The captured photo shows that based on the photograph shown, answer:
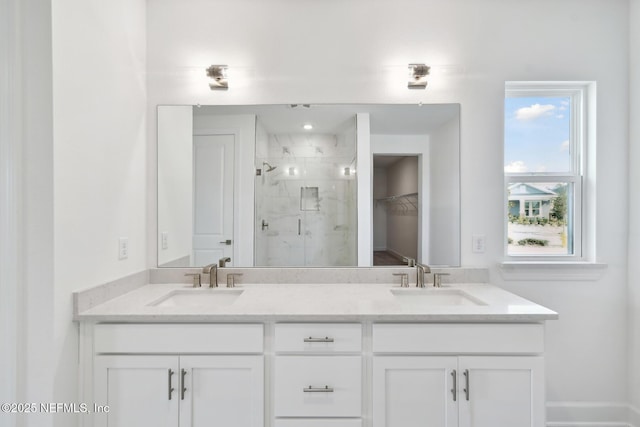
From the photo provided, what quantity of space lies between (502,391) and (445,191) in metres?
1.11

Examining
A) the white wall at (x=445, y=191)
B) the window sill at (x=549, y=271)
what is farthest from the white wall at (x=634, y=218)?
the white wall at (x=445, y=191)

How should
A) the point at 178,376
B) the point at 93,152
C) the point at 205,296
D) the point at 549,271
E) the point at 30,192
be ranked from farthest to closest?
the point at 549,271 → the point at 205,296 → the point at 93,152 → the point at 178,376 → the point at 30,192

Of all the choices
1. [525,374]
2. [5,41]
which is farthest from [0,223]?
[525,374]

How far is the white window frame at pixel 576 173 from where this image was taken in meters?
1.98

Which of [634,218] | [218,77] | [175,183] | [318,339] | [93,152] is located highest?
[218,77]

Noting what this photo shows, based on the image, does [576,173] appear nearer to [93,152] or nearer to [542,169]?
[542,169]

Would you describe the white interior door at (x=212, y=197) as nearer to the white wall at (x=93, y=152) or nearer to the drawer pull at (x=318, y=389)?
the white wall at (x=93, y=152)

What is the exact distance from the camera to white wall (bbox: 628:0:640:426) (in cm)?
189

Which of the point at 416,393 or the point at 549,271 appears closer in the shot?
the point at 416,393

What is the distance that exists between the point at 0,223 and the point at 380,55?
2.09 m

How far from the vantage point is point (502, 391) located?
54.5 inches

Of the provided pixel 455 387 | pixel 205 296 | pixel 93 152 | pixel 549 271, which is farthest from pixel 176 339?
pixel 549 271

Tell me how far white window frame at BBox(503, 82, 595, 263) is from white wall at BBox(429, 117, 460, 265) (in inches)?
12.9

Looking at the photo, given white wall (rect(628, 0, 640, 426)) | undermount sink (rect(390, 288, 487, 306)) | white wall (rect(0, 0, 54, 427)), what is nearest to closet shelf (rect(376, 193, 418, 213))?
undermount sink (rect(390, 288, 487, 306))
